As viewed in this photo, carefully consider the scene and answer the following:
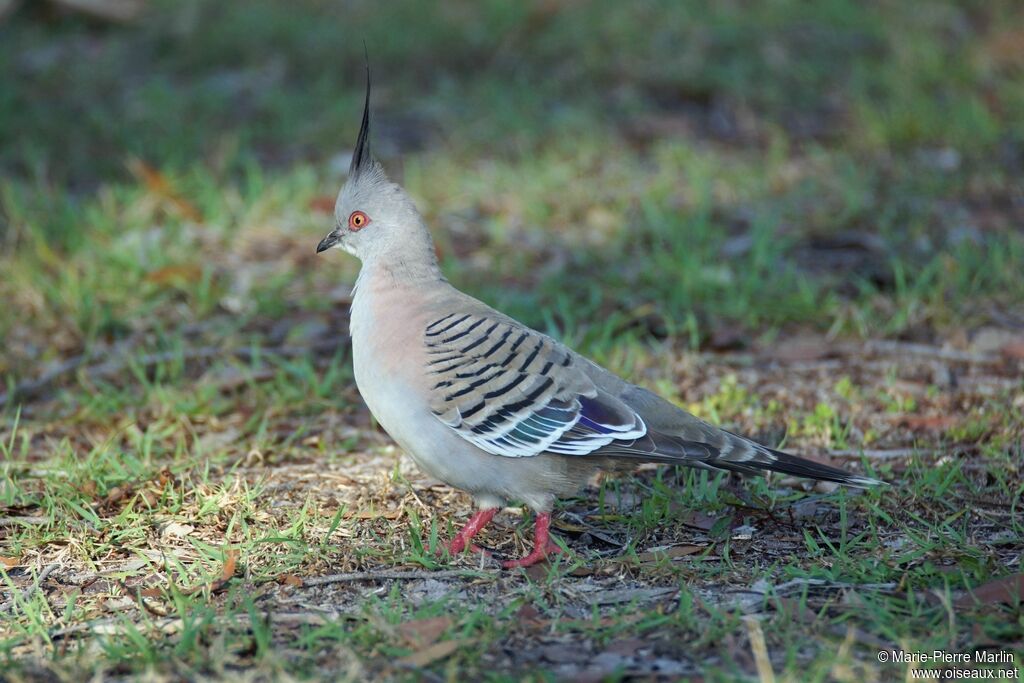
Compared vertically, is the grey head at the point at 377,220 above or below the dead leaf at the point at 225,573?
above

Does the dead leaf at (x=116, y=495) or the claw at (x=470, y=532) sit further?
the dead leaf at (x=116, y=495)

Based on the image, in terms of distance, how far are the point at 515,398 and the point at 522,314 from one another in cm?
183

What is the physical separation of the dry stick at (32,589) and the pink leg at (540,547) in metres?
1.32

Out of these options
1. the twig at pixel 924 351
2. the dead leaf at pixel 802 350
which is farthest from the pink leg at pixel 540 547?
the twig at pixel 924 351

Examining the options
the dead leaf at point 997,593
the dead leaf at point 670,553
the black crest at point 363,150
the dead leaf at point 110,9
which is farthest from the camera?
the dead leaf at point 110,9

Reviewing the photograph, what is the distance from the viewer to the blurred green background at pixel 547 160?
5516 millimetres

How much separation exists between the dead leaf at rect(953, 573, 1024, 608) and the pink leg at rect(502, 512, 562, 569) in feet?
3.70

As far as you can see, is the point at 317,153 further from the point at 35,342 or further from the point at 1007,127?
the point at 1007,127

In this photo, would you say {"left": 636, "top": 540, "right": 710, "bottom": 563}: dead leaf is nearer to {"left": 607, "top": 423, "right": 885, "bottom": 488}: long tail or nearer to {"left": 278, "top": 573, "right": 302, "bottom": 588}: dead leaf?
{"left": 607, "top": 423, "right": 885, "bottom": 488}: long tail

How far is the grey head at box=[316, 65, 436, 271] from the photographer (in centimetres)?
402

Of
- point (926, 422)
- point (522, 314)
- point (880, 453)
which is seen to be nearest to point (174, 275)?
point (522, 314)

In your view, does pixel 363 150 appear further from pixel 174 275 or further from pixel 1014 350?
pixel 1014 350

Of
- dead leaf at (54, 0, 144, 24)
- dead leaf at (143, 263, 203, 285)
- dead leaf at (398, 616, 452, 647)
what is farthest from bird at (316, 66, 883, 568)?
dead leaf at (54, 0, 144, 24)

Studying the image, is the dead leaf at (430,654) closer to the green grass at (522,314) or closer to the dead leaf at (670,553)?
the green grass at (522,314)
